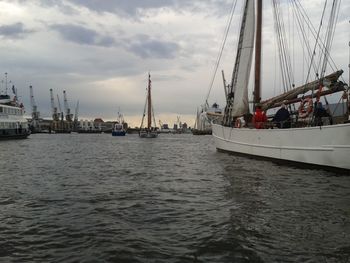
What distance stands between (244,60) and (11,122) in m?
53.8

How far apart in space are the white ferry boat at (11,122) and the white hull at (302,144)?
5189 cm

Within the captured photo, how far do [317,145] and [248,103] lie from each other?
523 inches

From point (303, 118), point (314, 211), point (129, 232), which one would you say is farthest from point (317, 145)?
point (129, 232)

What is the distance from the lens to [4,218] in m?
10.6

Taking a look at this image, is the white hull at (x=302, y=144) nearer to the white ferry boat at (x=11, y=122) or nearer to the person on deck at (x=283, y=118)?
the person on deck at (x=283, y=118)

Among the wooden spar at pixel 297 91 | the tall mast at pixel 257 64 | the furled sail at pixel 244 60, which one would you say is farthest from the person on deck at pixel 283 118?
the tall mast at pixel 257 64

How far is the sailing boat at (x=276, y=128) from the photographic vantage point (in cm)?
1972

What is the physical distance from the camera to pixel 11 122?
250 feet

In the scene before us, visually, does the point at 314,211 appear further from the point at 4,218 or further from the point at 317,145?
the point at 317,145

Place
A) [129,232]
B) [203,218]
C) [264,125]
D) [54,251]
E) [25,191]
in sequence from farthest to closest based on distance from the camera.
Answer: [264,125]
[25,191]
[203,218]
[129,232]
[54,251]

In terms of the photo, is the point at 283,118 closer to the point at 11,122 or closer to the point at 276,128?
the point at 276,128

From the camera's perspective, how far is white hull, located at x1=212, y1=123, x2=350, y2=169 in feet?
62.6

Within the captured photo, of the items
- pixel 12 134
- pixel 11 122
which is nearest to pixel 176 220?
pixel 12 134

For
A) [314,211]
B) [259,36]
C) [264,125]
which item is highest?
[259,36]
